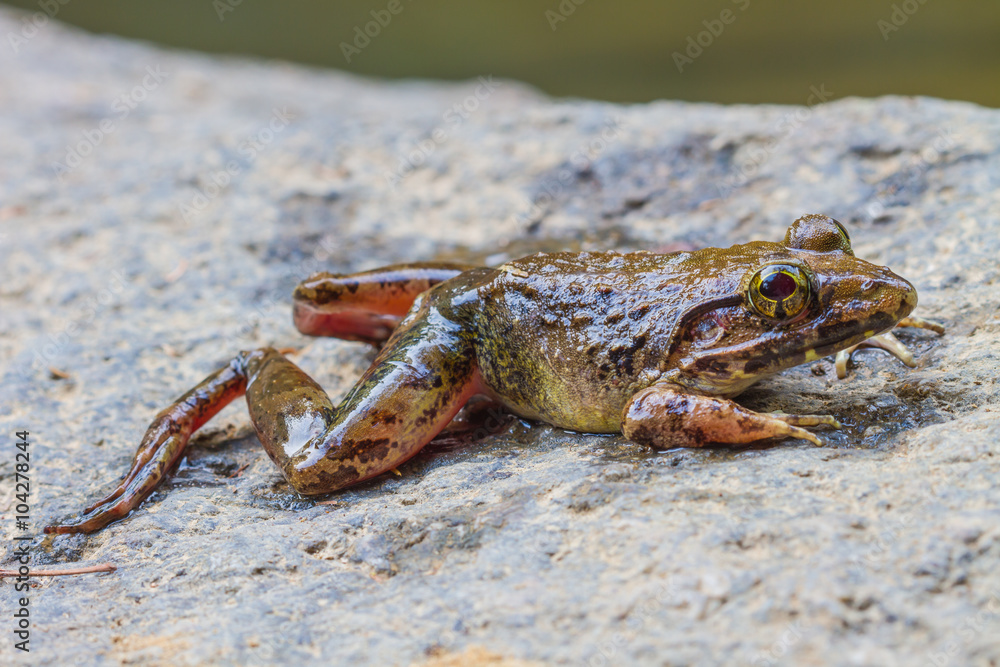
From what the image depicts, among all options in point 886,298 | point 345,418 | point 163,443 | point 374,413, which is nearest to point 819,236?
point 886,298

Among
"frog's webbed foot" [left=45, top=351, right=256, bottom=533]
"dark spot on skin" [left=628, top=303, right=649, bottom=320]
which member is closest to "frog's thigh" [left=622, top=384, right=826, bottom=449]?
"dark spot on skin" [left=628, top=303, right=649, bottom=320]

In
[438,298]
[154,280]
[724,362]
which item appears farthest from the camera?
[154,280]

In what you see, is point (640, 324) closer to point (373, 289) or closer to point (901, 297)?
point (901, 297)

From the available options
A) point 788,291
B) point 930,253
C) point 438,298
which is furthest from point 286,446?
point 930,253

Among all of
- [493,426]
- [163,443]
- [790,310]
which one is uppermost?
[790,310]

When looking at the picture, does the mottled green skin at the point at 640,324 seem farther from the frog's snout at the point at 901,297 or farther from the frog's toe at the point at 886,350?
the frog's toe at the point at 886,350

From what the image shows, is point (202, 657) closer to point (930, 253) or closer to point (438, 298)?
point (438, 298)
